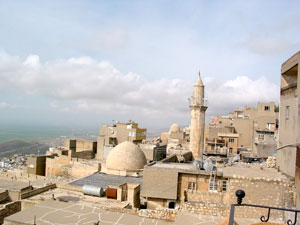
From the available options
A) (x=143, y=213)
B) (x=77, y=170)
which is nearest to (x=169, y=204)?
(x=143, y=213)

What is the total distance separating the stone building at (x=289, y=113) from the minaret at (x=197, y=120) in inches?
631

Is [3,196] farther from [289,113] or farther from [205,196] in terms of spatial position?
[289,113]

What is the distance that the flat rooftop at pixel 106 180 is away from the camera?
2311cm

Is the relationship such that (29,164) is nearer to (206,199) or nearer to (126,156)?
(126,156)

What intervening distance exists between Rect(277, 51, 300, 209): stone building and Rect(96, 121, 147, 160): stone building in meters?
31.7

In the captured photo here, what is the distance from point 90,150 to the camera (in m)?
43.6

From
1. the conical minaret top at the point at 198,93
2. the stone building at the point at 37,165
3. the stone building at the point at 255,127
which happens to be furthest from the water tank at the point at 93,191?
the stone building at the point at 255,127

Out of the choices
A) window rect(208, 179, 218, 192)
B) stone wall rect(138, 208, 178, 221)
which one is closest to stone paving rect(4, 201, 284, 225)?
stone wall rect(138, 208, 178, 221)

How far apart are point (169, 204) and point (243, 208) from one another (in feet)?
22.9

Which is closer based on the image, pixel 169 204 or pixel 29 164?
pixel 169 204

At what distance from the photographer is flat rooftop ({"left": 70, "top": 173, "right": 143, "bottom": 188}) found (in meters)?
23.1

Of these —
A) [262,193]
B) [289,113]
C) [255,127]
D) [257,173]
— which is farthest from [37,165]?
[289,113]

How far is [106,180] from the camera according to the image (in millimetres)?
24578

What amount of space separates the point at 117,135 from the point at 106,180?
21705 mm
